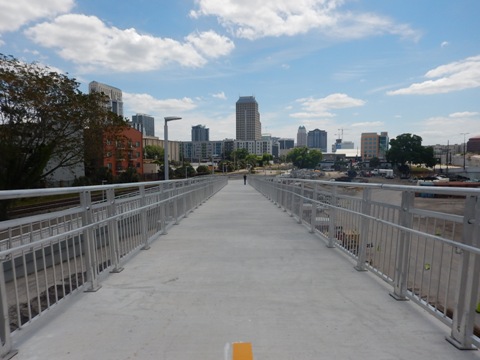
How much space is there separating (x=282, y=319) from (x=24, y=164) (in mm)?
25592

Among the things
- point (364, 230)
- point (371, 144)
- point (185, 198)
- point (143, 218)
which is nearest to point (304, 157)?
point (371, 144)

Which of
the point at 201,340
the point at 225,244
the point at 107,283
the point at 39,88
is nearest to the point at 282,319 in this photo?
the point at 201,340

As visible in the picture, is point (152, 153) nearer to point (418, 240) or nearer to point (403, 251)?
point (403, 251)

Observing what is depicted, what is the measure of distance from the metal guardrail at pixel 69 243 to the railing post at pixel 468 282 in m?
3.72

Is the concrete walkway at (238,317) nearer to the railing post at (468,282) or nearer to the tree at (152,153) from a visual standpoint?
the railing post at (468,282)

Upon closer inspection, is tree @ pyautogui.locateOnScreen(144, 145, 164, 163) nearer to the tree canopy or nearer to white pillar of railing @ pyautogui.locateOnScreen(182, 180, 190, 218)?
the tree canopy

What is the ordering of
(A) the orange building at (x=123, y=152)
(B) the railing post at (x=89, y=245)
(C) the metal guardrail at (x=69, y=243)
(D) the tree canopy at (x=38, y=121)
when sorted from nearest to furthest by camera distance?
1. (C) the metal guardrail at (x=69, y=243)
2. (B) the railing post at (x=89, y=245)
3. (D) the tree canopy at (x=38, y=121)
4. (A) the orange building at (x=123, y=152)

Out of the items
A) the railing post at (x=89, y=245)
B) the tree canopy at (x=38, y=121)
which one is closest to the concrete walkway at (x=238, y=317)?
the railing post at (x=89, y=245)

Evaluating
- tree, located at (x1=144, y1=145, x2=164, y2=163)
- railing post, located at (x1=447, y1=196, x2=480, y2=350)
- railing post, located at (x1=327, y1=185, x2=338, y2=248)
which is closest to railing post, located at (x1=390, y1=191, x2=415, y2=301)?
railing post, located at (x1=447, y1=196, x2=480, y2=350)

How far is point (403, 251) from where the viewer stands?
377 centimetres

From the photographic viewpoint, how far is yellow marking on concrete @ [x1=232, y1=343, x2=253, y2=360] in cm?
266

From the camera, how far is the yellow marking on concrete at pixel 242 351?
8.72ft

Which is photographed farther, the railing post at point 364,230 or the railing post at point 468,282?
the railing post at point 364,230

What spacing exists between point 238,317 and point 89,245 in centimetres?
212
